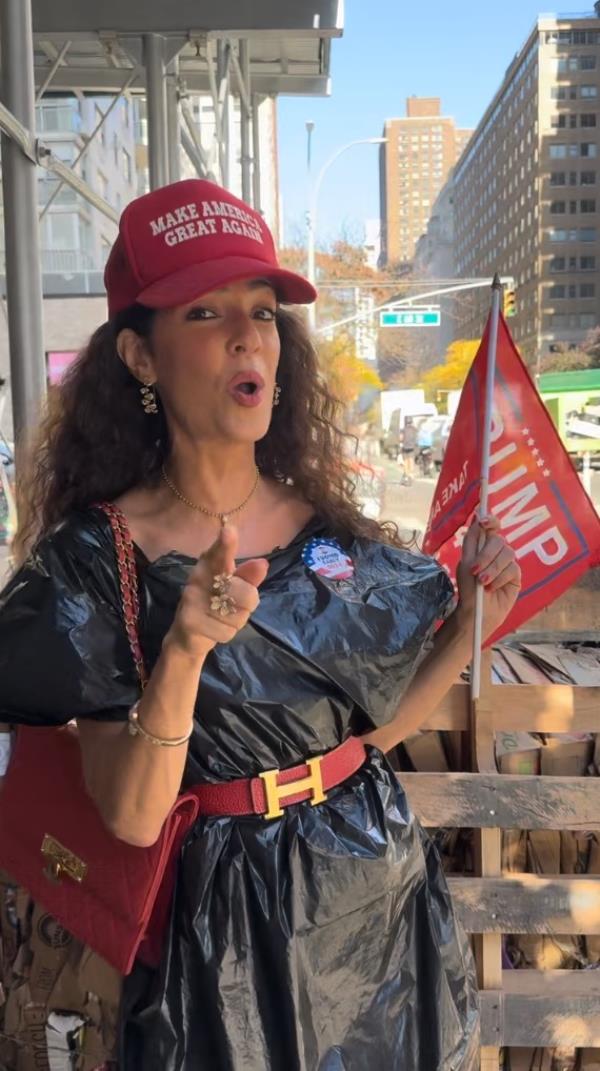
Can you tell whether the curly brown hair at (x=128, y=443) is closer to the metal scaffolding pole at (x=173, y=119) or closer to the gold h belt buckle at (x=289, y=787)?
the gold h belt buckle at (x=289, y=787)

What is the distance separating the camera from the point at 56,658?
135cm

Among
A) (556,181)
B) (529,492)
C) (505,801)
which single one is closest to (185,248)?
(529,492)

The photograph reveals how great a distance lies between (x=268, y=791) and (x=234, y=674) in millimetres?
184

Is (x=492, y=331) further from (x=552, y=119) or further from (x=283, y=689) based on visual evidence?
(x=552, y=119)

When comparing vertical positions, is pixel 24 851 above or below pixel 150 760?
below

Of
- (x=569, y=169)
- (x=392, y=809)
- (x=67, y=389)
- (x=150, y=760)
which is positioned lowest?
(x=392, y=809)

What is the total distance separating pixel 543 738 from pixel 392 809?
34.9 inches

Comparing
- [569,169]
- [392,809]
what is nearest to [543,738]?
[392,809]

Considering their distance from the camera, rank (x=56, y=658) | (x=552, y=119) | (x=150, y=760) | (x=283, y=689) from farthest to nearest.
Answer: (x=552, y=119) < (x=283, y=689) < (x=56, y=658) < (x=150, y=760)

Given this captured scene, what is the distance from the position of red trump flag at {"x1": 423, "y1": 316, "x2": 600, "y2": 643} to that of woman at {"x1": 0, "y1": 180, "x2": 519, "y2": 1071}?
1.94 ft

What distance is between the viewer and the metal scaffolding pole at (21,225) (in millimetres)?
4590

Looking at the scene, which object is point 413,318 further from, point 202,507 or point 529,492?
point 202,507

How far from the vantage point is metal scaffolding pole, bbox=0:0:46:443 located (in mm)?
4590

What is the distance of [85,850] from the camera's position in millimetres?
1470
